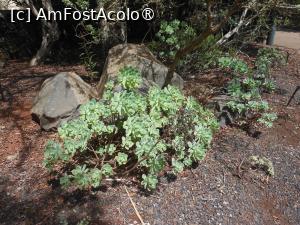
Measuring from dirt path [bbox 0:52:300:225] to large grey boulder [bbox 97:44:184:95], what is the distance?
110 cm

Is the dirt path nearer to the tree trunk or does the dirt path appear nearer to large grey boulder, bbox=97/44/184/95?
large grey boulder, bbox=97/44/184/95

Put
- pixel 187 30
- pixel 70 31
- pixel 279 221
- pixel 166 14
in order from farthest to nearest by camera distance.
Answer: pixel 70 31, pixel 166 14, pixel 187 30, pixel 279 221

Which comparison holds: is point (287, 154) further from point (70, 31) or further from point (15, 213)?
point (70, 31)

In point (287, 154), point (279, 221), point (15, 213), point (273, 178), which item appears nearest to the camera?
point (15, 213)

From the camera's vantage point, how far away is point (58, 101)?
414 cm

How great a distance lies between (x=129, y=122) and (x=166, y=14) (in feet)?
13.4

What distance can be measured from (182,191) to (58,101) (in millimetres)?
1624

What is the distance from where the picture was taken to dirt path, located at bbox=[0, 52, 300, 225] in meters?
3.10

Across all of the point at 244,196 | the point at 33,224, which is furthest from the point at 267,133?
the point at 33,224

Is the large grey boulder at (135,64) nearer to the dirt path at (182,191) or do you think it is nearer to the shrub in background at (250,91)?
the shrub in background at (250,91)

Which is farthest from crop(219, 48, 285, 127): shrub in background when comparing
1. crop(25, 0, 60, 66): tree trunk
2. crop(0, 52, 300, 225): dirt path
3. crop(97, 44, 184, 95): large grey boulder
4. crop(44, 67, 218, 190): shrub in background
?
crop(25, 0, 60, 66): tree trunk

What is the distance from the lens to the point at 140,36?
9203mm

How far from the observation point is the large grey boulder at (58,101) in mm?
4086

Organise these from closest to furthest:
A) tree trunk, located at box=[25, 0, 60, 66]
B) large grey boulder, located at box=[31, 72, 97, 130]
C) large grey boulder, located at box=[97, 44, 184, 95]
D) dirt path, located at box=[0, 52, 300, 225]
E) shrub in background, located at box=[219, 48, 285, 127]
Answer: dirt path, located at box=[0, 52, 300, 225] < large grey boulder, located at box=[31, 72, 97, 130] < shrub in background, located at box=[219, 48, 285, 127] < large grey boulder, located at box=[97, 44, 184, 95] < tree trunk, located at box=[25, 0, 60, 66]
